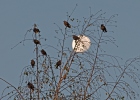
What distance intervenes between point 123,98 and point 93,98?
0.30 meters

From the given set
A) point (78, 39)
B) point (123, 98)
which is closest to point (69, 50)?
point (78, 39)

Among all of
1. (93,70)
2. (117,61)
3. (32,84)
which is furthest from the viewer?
(117,61)

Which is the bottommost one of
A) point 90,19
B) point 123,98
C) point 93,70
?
point 123,98

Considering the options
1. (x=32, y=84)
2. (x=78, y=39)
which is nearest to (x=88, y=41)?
(x=78, y=39)

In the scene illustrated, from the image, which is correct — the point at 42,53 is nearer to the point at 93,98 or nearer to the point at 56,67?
the point at 56,67

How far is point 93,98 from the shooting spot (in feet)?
13.7

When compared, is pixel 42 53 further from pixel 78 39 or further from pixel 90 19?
pixel 90 19

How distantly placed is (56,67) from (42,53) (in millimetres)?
209

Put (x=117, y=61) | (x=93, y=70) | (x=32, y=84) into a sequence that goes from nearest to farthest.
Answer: (x=32, y=84), (x=93, y=70), (x=117, y=61)

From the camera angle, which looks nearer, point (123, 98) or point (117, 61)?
point (123, 98)

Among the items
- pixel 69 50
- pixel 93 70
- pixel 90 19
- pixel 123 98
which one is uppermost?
pixel 90 19

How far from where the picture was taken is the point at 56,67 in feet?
13.8

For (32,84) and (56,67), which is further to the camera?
(56,67)

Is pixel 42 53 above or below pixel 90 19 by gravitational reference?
below
